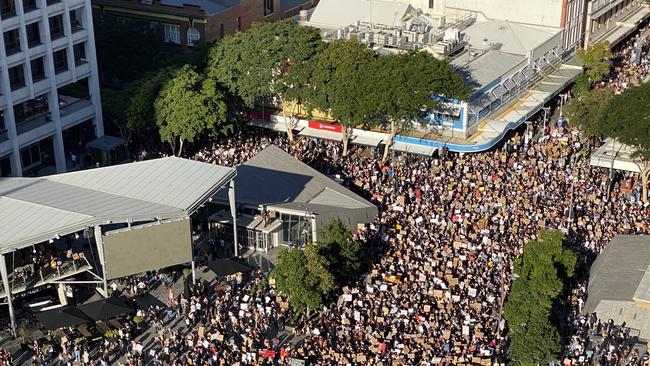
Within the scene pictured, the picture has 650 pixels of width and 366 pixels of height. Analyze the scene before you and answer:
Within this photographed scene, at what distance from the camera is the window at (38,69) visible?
253 feet

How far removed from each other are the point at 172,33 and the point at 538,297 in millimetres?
53896

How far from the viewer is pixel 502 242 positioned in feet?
210

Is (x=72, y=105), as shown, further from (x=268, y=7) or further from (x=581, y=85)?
(x=581, y=85)

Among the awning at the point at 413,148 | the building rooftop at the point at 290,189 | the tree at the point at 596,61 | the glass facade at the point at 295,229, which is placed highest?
the tree at the point at 596,61

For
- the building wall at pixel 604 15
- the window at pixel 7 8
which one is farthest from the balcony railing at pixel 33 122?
the building wall at pixel 604 15

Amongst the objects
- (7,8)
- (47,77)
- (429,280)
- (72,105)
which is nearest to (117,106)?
(72,105)

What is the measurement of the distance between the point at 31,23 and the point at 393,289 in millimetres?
34256

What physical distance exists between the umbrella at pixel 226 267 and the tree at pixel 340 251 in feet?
15.2

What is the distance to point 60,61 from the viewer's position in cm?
7969

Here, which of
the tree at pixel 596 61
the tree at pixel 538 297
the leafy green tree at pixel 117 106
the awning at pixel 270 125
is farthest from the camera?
the tree at pixel 596 61

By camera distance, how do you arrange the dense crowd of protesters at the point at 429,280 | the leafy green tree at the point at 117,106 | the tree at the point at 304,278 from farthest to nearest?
1. the leafy green tree at the point at 117,106
2. the tree at the point at 304,278
3. the dense crowd of protesters at the point at 429,280

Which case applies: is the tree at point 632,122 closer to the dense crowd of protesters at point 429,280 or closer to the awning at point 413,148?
the dense crowd of protesters at point 429,280

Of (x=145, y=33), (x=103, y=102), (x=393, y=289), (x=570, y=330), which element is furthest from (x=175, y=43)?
(x=570, y=330)

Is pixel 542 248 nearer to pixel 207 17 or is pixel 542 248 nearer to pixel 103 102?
pixel 103 102
